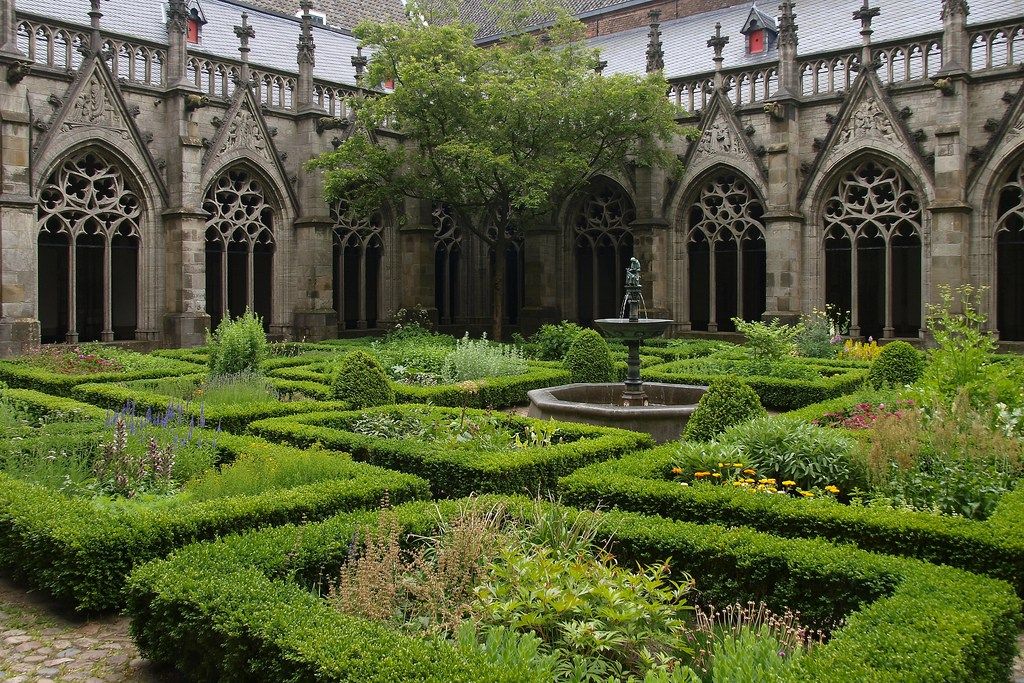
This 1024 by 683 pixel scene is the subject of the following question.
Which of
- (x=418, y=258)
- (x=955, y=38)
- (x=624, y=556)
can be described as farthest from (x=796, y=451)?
(x=418, y=258)

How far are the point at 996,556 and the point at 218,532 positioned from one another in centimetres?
448

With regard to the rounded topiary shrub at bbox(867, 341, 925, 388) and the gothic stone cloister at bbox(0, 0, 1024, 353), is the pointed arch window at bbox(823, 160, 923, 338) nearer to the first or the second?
the gothic stone cloister at bbox(0, 0, 1024, 353)

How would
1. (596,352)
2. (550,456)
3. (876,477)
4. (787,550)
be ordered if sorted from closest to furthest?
(787,550) < (876,477) < (550,456) < (596,352)

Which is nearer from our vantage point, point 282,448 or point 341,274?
point 282,448

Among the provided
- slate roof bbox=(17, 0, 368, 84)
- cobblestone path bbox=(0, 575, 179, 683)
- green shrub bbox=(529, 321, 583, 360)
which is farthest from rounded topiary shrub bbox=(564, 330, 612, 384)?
slate roof bbox=(17, 0, 368, 84)

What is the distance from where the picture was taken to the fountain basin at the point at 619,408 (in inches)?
362

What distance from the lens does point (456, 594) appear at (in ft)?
14.6

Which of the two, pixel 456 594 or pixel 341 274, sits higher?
pixel 341 274

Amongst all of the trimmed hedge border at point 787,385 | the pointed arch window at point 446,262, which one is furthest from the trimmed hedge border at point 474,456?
the pointed arch window at point 446,262

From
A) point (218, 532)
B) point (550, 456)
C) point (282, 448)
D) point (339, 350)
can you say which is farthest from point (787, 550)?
point (339, 350)

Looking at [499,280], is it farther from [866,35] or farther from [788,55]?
[866,35]

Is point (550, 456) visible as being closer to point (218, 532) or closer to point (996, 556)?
point (218, 532)

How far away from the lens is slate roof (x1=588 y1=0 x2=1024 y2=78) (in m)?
18.6

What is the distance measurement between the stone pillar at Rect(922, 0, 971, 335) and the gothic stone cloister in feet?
0.13
